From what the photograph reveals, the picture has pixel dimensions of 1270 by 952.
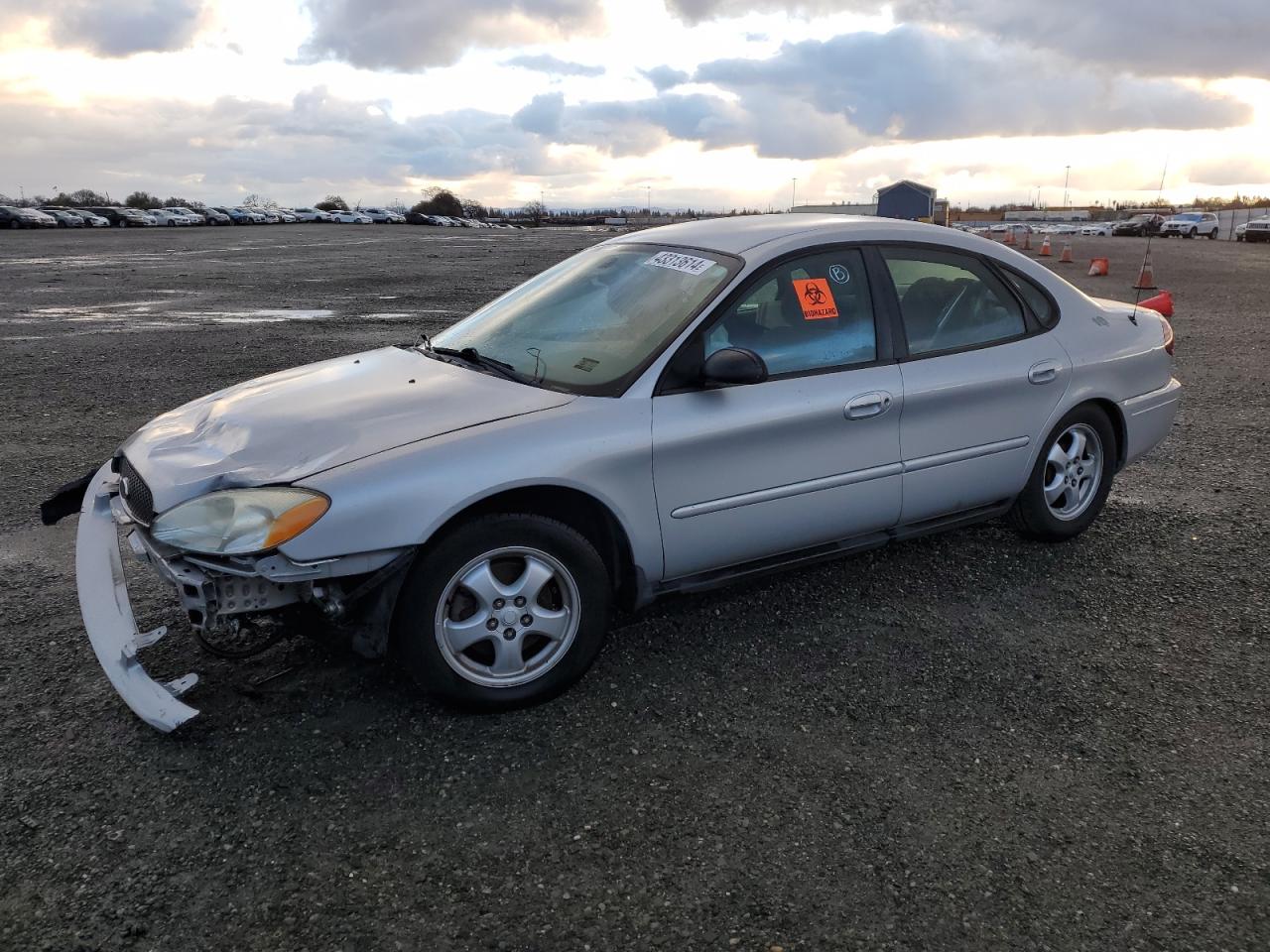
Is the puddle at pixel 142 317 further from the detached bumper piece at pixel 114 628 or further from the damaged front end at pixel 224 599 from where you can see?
the damaged front end at pixel 224 599

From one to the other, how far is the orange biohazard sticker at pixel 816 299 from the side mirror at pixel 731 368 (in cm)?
56

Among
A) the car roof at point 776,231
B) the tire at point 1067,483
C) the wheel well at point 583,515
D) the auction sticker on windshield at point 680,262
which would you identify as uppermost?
the car roof at point 776,231

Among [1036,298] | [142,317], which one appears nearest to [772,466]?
[1036,298]

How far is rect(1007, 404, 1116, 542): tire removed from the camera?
183 inches

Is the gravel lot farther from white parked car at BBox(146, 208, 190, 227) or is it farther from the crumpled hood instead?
white parked car at BBox(146, 208, 190, 227)

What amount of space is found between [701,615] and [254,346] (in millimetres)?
8305

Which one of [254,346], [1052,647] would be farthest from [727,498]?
[254,346]

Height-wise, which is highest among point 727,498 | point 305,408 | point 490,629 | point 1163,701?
point 305,408

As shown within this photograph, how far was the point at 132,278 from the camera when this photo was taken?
20203 millimetres

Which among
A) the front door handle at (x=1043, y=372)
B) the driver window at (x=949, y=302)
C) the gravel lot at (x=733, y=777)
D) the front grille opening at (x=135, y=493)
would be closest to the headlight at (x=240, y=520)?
the front grille opening at (x=135, y=493)

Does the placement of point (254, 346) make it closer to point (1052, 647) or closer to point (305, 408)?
point (305, 408)

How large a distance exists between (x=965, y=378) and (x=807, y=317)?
2.67 ft

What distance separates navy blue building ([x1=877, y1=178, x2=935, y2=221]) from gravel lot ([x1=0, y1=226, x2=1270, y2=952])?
42.7 ft

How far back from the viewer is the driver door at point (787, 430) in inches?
140
